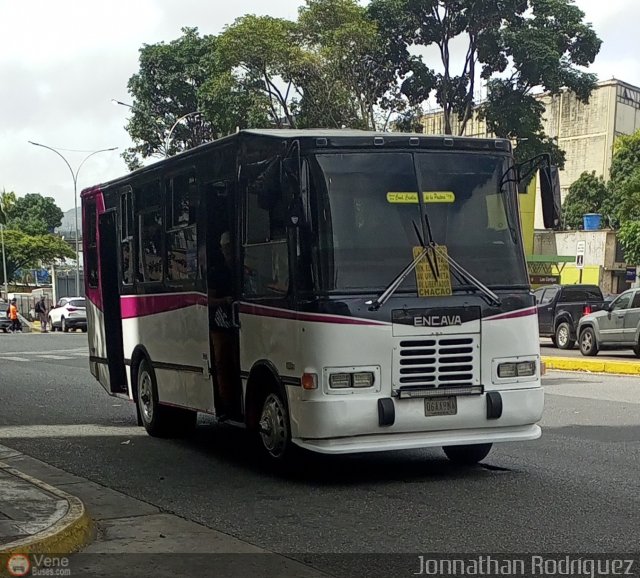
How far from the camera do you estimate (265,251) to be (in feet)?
27.1

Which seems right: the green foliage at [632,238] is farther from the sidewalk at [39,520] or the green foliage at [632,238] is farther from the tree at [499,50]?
the sidewalk at [39,520]

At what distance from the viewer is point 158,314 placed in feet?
34.4

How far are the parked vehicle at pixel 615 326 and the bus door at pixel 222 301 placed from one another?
48.5 feet

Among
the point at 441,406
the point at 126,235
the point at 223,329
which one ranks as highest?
the point at 126,235

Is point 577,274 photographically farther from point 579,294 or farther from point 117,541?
point 117,541

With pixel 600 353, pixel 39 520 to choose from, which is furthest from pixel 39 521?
pixel 600 353

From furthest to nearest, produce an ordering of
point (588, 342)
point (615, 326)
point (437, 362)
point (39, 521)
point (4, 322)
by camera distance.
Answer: point (4, 322) → point (588, 342) → point (615, 326) → point (437, 362) → point (39, 521)

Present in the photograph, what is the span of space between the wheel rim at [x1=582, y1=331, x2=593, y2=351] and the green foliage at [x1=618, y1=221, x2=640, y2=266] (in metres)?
15.0

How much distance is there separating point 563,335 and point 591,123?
47999mm

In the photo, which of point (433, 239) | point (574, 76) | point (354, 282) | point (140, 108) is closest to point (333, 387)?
point (354, 282)

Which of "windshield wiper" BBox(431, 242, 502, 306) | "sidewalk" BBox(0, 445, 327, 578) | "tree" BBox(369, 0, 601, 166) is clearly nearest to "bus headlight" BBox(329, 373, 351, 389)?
"sidewalk" BBox(0, 445, 327, 578)

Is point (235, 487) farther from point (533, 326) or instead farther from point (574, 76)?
point (574, 76)

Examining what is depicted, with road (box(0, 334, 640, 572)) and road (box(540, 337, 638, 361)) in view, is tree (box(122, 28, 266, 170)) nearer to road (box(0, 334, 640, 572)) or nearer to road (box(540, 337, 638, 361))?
road (box(540, 337, 638, 361))

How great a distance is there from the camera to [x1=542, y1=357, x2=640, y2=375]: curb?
1819 cm
